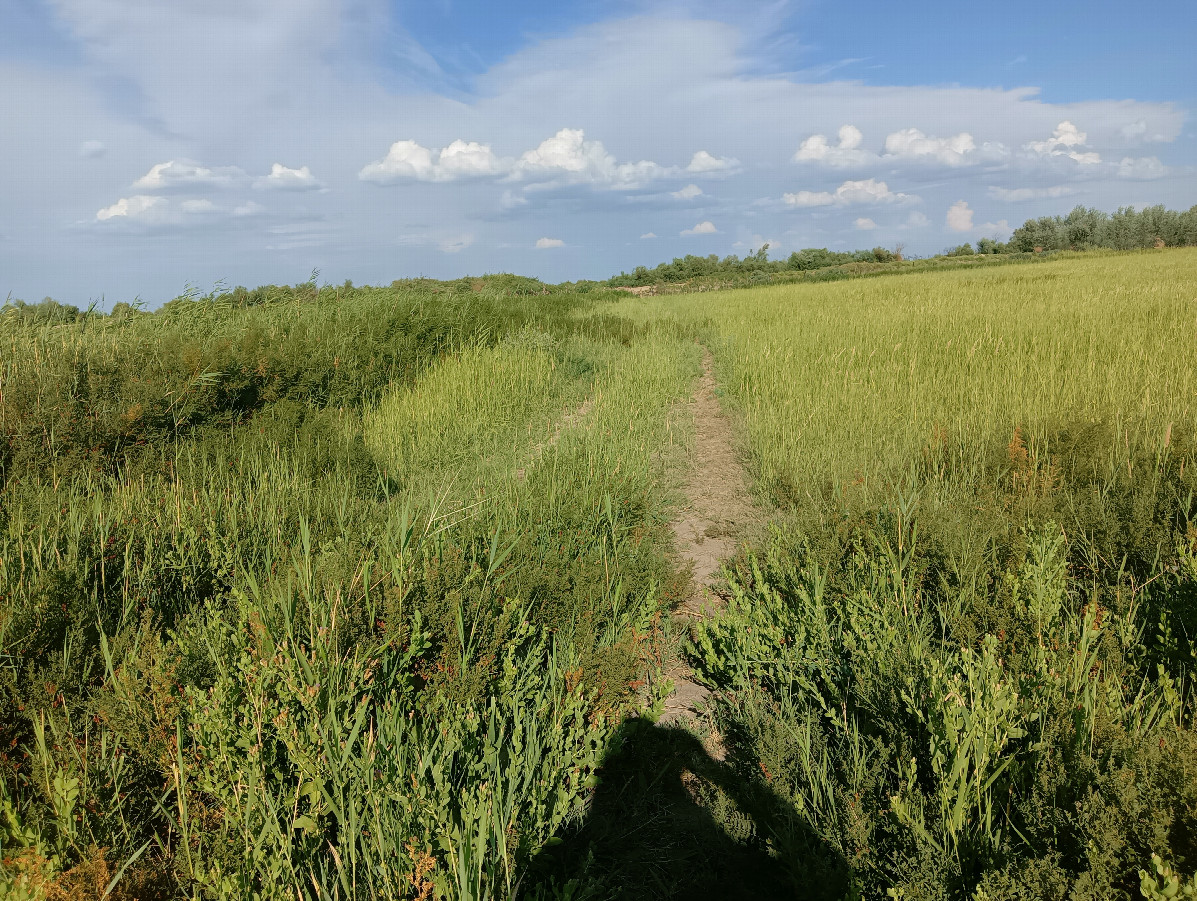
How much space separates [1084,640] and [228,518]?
4084 millimetres

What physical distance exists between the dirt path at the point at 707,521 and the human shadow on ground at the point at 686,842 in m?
0.38

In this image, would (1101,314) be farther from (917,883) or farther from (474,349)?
(917,883)

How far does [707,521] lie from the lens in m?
5.06

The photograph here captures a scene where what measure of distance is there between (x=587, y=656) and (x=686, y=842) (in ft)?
2.70

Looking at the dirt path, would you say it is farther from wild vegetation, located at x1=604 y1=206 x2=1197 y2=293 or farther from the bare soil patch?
wild vegetation, located at x1=604 y1=206 x2=1197 y2=293

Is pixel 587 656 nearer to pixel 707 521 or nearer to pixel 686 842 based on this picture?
pixel 686 842

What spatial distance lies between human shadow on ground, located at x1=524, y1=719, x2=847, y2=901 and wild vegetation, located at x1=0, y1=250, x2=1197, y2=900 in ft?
0.04

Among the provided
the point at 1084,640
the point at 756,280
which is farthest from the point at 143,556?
the point at 756,280

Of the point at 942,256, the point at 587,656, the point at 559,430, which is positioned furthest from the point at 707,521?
A: the point at 942,256

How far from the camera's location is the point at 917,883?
1720 millimetres

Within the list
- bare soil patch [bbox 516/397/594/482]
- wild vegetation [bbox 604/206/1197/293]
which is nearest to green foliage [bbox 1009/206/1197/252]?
wild vegetation [bbox 604/206/1197/293]

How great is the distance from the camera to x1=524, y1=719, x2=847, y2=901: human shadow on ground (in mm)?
1914

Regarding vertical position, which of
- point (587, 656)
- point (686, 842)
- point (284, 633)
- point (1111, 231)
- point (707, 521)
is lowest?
point (686, 842)

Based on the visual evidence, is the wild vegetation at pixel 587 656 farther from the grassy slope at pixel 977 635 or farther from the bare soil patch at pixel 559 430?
the bare soil patch at pixel 559 430
